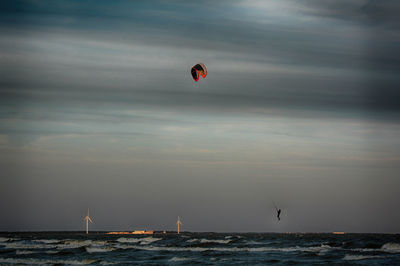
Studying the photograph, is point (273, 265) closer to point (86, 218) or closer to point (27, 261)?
point (27, 261)

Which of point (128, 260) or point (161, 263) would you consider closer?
point (161, 263)

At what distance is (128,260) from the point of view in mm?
36375

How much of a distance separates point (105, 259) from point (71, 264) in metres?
3.85

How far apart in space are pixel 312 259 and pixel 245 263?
201 inches

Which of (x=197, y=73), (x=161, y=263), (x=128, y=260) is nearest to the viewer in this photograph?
(x=161, y=263)

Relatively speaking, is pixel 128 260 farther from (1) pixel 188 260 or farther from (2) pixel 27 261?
(2) pixel 27 261

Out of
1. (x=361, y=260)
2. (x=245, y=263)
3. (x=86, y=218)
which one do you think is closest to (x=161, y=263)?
(x=245, y=263)

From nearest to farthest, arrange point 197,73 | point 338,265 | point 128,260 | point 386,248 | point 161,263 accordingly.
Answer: point 338,265
point 161,263
point 128,260
point 386,248
point 197,73

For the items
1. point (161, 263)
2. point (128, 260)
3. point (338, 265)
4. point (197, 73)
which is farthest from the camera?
point (197, 73)

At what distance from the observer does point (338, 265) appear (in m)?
31.8

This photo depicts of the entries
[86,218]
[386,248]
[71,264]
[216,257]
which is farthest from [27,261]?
[86,218]

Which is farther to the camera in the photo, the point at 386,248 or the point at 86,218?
the point at 86,218

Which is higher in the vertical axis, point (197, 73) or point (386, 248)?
point (197, 73)

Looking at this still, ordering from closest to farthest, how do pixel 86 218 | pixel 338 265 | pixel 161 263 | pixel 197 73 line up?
pixel 338 265
pixel 161 263
pixel 197 73
pixel 86 218
